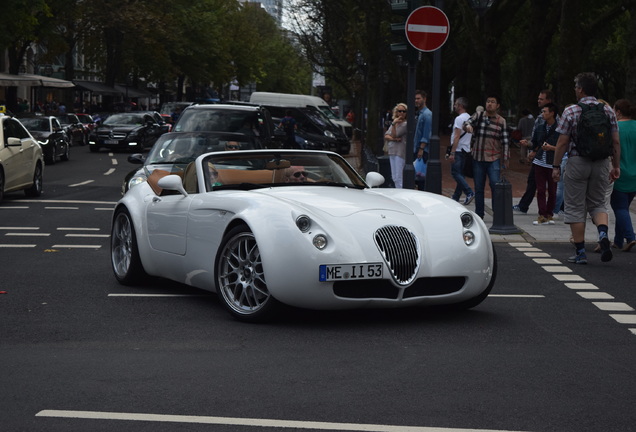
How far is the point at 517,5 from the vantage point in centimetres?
3766

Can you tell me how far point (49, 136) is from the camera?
114ft

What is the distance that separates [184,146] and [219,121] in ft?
10.3

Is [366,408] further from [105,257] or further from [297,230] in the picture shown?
[105,257]

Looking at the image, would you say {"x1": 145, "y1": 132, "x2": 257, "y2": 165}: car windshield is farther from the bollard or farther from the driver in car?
the driver in car

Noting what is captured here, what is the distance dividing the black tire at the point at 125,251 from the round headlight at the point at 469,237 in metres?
2.93

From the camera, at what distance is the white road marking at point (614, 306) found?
8938 millimetres

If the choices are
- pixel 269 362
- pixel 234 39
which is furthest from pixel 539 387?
pixel 234 39

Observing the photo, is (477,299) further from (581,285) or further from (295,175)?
(581,285)

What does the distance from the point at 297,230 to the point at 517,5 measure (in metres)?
31.5

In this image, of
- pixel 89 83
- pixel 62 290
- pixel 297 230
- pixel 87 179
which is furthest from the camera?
pixel 89 83

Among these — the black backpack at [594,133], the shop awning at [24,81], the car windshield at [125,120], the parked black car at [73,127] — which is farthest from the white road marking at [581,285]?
the shop awning at [24,81]

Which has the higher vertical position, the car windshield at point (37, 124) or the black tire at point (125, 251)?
the car windshield at point (37, 124)

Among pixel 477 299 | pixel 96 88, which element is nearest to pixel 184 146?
pixel 477 299

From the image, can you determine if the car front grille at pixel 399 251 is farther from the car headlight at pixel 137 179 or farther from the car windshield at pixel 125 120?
the car windshield at pixel 125 120
